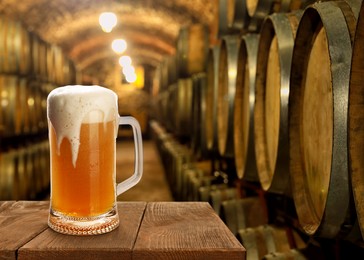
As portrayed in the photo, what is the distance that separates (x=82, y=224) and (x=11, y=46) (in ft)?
14.2

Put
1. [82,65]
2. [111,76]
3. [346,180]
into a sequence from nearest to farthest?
[346,180], [82,65], [111,76]

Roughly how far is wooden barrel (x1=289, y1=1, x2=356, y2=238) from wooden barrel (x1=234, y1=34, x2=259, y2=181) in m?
0.55

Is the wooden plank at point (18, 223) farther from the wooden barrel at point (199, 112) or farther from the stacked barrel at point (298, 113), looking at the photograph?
the wooden barrel at point (199, 112)

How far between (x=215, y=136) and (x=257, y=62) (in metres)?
0.99

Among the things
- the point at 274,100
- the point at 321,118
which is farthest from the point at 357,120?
the point at 274,100

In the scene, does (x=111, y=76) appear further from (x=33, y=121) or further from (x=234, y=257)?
(x=234, y=257)

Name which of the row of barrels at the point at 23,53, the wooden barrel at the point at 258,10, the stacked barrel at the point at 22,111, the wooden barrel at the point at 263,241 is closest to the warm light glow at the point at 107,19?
the row of barrels at the point at 23,53

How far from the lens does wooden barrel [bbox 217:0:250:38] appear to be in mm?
2691

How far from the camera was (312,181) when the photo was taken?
4.87 feet

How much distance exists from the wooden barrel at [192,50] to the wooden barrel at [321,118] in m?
3.55

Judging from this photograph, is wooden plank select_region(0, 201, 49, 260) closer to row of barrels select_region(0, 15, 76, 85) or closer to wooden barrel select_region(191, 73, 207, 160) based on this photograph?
wooden barrel select_region(191, 73, 207, 160)

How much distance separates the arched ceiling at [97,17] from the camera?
780 cm

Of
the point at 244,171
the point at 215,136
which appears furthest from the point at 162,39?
the point at 244,171

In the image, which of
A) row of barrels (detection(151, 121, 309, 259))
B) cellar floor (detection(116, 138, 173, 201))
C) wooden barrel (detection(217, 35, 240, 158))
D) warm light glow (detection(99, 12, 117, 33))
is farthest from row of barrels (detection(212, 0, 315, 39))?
warm light glow (detection(99, 12, 117, 33))
